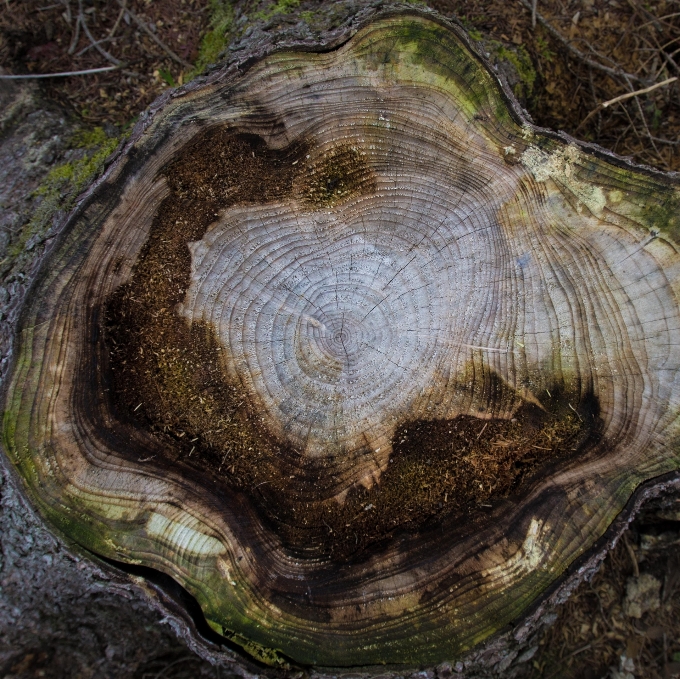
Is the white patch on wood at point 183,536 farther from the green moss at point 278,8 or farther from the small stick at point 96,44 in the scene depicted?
the small stick at point 96,44

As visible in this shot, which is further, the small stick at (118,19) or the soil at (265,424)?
the small stick at (118,19)

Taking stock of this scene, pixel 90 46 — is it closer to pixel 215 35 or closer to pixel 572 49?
pixel 215 35

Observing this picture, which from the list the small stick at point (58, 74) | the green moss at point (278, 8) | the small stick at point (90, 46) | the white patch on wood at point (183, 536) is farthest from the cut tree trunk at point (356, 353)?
the small stick at point (90, 46)

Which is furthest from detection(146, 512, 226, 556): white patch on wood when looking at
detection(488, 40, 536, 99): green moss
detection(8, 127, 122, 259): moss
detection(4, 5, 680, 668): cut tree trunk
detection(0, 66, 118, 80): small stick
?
detection(488, 40, 536, 99): green moss

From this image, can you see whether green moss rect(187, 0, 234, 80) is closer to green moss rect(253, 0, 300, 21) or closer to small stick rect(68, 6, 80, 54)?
green moss rect(253, 0, 300, 21)

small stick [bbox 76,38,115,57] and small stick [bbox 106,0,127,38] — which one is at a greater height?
small stick [bbox 106,0,127,38]

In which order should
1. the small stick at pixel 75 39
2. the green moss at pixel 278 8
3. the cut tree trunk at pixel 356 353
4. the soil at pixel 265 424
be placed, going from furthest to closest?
1. the small stick at pixel 75 39
2. the green moss at pixel 278 8
3. the soil at pixel 265 424
4. the cut tree trunk at pixel 356 353
